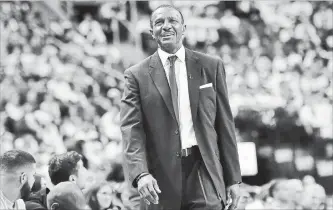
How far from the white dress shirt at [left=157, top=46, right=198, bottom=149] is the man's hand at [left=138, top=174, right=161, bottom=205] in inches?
8.8

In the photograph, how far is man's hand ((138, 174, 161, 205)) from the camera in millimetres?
2596

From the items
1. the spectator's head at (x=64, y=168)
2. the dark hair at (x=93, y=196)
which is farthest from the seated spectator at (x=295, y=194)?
the spectator's head at (x=64, y=168)

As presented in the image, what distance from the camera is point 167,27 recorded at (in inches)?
110

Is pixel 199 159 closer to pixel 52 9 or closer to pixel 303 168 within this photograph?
pixel 303 168

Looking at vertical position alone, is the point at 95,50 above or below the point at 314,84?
above

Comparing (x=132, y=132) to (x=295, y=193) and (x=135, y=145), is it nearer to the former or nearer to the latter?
(x=135, y=145)

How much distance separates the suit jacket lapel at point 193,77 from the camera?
9.15 feet

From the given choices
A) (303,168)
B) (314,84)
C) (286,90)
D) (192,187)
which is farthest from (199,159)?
(314,84)

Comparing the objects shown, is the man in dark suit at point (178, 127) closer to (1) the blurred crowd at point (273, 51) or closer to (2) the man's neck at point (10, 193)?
(2) the man's neck at point (10, 193)

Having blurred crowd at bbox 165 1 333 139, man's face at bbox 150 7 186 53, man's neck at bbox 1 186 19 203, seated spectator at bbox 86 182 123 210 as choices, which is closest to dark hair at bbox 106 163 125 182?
seated spectator at bbox 86 182 123 210

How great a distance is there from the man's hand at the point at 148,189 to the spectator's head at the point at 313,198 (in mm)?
4691

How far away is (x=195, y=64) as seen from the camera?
9.49ft

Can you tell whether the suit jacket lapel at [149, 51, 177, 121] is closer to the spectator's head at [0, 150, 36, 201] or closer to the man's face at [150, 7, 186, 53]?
the man's face at [150, 7, 186, 53]

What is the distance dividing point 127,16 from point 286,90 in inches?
214
